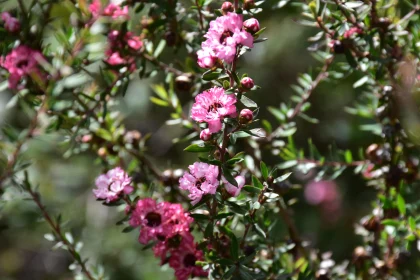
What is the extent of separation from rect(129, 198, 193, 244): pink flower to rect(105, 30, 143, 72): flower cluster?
0.82 feet

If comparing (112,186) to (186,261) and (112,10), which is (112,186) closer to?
(186,261)

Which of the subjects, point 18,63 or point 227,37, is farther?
point 18,63

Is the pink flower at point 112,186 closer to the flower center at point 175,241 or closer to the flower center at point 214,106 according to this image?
the flower center at point 175,241

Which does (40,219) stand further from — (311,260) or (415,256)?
(415,256)

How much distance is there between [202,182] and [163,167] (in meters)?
1.37

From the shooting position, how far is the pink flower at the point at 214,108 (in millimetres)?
692

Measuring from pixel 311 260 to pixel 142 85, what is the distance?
1431 millimetres

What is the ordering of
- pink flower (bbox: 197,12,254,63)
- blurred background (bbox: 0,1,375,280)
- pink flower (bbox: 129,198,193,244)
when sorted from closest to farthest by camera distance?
1. pink flower (bbox: 197,12,254,63)
2. pink flower (bbox: 129,198,193,244)
3. blurred background (bbox: 0,1,375,280)

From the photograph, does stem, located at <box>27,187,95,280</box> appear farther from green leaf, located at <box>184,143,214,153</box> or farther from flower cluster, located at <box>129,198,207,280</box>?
green leaf, located at <box>184,143,214,153</box>

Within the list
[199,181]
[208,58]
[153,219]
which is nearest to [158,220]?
[153,219]

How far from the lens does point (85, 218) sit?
6.89 feet

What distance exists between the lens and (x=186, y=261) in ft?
2.74

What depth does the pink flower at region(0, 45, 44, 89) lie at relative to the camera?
861 mm

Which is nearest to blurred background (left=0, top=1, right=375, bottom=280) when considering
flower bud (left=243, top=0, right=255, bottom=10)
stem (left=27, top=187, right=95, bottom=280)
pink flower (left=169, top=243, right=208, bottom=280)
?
stem (left=27, top=187, right=95, bottom=280)
